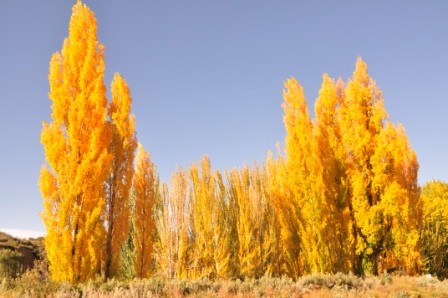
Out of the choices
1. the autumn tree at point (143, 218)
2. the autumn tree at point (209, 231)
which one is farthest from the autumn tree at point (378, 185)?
the autumn tree at point (143, 218)

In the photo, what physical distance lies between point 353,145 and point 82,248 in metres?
12.8

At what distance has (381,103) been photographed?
20.5 meters

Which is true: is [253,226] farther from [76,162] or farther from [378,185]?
[76,162]

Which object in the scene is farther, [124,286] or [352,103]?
[352,103]

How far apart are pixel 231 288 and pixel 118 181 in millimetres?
7305

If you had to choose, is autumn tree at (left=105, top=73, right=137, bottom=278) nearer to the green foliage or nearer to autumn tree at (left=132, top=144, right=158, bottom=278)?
autumn tree at (left=132, top=144, right=158, bottom=278)

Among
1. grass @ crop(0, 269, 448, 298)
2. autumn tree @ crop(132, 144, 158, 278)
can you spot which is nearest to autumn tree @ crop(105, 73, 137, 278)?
autumn tree @ crop(132, 144, 158, 278)

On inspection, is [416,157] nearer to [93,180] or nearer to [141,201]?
[141,201]

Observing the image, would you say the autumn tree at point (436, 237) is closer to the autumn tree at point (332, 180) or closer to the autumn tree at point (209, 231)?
the autumn tree at point (332, 180)

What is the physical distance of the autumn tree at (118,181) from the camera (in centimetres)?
1669

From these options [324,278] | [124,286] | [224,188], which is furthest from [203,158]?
[124,286]

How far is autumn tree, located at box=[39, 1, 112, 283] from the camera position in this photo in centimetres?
1468

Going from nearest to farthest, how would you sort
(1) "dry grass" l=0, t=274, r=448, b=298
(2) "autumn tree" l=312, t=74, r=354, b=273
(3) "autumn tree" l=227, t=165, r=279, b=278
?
(1) "dry grass" l=0, t=274, r=448, b=298, (2) "autumn tree" l=312, t=74, r=354, b=273, (3) "autumn tree" l=227, t=165, r=279, b=278

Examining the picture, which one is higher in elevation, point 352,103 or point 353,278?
point 352,103
